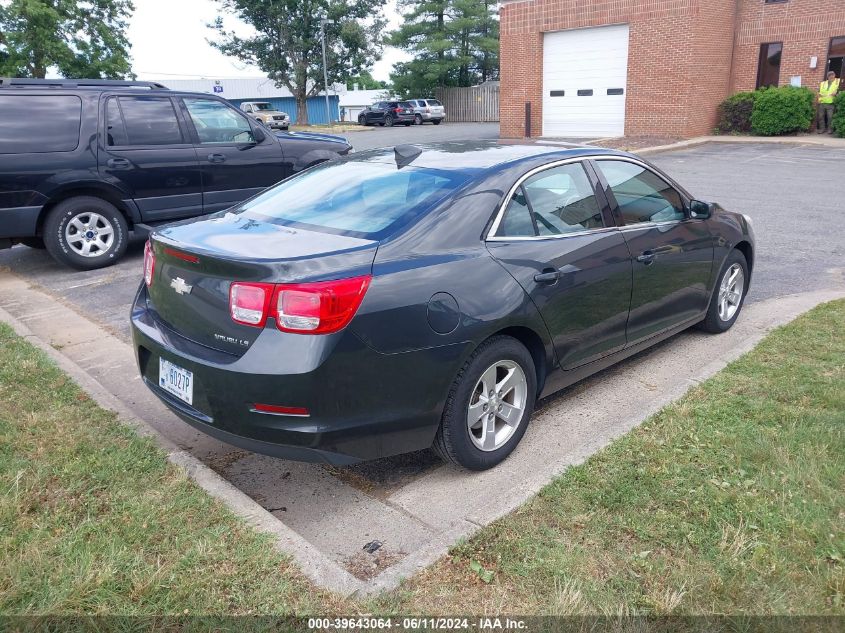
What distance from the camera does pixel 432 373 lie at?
3.15 meters

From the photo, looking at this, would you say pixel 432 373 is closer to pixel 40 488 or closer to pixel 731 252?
pixel 40 488

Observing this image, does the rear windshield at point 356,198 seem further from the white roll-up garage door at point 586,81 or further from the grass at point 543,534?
the white roll-up garage door at point 586,81

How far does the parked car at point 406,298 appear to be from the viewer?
2.92 meters

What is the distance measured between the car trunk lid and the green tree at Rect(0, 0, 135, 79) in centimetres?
3494

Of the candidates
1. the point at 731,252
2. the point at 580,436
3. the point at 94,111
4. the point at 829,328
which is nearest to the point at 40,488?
the point at 580,436

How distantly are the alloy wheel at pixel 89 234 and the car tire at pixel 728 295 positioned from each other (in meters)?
6.38

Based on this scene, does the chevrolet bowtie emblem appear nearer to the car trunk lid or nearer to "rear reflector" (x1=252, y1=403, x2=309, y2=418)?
the car trunk lid

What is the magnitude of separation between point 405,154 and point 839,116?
2148 centimetres

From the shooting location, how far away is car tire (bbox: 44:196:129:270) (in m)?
7.46

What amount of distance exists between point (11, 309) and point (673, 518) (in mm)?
6202

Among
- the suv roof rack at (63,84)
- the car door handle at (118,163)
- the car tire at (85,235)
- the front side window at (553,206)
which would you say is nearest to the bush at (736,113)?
the suv roof rack at (63,84)

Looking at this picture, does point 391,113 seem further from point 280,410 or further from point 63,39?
point 280,410

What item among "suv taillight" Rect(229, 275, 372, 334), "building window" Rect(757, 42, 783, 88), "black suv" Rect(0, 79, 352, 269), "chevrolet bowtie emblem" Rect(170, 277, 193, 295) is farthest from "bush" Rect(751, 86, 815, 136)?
"chevrolet bowtie emblem" Rect(170, 277, 193, 295)

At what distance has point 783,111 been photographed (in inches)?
851
